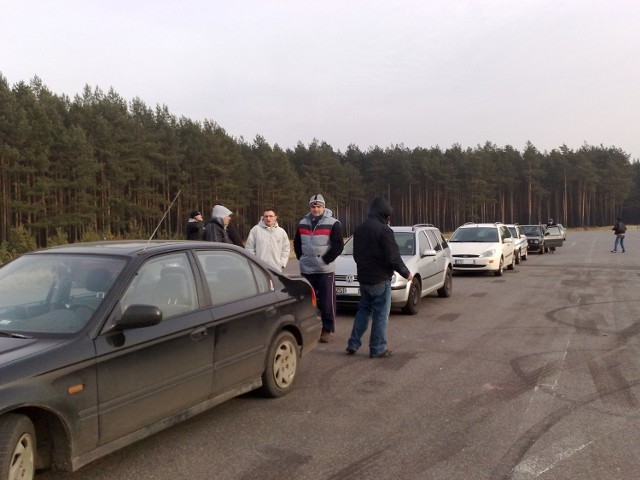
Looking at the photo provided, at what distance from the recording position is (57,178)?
147ft

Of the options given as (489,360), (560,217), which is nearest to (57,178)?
(489,360)

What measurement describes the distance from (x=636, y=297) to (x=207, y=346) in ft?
37.7

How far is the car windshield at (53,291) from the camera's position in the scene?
3738 mm

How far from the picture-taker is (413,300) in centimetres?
1086

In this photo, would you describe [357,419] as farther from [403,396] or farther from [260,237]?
[260,237]

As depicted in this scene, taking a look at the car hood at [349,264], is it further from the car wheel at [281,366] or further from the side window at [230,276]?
the side window at [230,276]

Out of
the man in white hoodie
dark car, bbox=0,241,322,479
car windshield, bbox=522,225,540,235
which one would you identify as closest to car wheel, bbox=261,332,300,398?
dark car, bbox=0,241,322,479

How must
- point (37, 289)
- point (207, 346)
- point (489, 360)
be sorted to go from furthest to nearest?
1. point (489, 360)
2. point (207, 346)
3. point (37, 289)

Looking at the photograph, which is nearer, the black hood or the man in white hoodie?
the black hood

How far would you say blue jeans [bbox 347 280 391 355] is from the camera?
7.16 meters

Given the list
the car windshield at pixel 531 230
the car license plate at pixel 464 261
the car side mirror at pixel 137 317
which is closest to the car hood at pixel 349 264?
the car side mirror at pixel 137 317

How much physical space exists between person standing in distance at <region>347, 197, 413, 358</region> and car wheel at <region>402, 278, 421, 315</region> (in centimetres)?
344

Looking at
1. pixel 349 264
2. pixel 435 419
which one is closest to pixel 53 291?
pixel 435 419

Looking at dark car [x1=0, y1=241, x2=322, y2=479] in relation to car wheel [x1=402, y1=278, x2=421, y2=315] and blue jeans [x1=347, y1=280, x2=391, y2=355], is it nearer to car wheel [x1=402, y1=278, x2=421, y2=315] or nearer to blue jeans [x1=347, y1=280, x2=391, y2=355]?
blue jeans [x1=347, y1=280, x2=391, y2=355]
